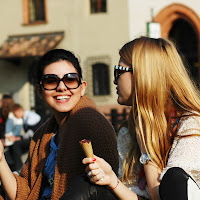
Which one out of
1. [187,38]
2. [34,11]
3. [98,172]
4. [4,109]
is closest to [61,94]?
[98,172]

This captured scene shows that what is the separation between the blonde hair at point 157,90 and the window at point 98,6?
1669 centimetres

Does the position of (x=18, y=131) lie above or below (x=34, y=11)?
below

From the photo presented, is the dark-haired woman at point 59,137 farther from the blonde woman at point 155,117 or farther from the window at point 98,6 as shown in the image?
the window at point 98,6

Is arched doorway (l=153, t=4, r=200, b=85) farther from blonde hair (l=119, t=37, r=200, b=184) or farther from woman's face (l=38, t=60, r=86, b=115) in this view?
blonde hair (l=119, t=37, r=200, b=184)

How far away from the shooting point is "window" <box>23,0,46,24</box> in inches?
773

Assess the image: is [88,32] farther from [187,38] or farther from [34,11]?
[187,38]

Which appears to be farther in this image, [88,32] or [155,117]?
[88,32]

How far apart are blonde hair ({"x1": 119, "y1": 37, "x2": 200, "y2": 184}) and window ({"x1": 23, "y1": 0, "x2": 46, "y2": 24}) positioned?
1754 cm

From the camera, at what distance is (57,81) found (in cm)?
297

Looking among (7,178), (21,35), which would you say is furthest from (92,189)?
(21,35)

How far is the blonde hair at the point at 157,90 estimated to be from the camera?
2475mm

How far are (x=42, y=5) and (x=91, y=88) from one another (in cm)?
441

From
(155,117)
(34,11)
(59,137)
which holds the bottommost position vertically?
(59,137)

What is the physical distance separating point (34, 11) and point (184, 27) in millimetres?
6730
